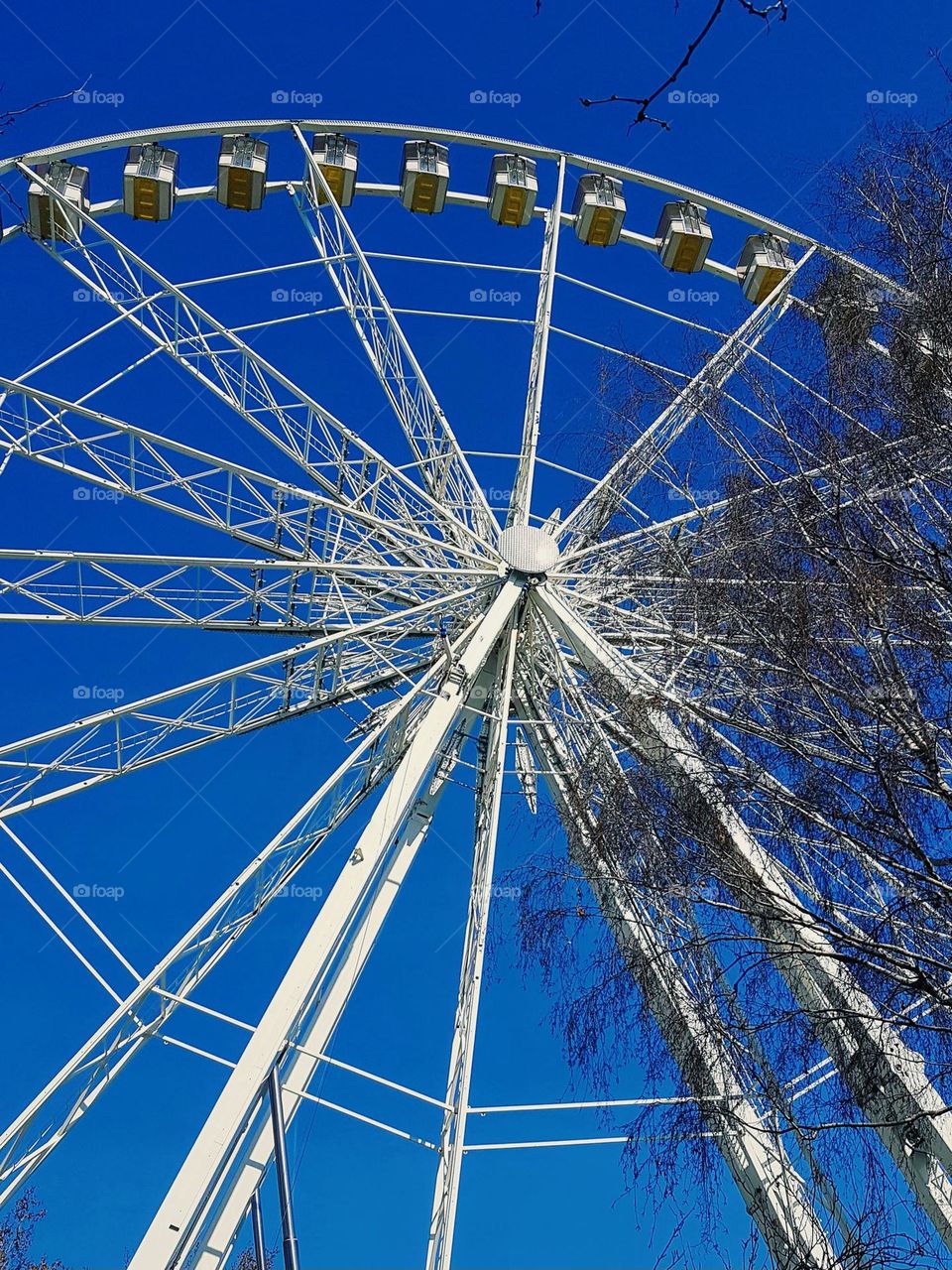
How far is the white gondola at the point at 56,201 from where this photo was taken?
14.6 metres

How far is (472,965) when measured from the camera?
1165cm

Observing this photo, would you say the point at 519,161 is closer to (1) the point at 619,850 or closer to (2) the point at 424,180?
(2) the point at 424,180

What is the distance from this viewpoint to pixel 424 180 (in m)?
17.9

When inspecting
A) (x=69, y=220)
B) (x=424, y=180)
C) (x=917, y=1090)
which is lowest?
(x=917, y=1090)

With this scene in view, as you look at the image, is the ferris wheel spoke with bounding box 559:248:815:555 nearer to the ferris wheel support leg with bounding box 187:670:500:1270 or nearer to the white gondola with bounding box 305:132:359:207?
the ferris wheel support leg with bounding box 187:670:500:1270

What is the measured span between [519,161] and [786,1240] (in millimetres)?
15079

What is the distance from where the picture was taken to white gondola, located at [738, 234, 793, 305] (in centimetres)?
1828

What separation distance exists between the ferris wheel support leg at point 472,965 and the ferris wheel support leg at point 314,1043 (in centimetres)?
41

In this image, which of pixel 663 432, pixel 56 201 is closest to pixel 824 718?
pixel 663 432

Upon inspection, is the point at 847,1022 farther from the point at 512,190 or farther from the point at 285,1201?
the point at 512,190

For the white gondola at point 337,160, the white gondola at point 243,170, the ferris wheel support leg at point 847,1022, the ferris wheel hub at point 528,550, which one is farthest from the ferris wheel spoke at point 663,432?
the white gondola at point 243,170

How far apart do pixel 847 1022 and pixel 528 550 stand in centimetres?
798

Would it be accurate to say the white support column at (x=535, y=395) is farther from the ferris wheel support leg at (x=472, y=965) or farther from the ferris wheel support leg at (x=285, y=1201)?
the ferris wheel support leg at (x=285, y=1201)

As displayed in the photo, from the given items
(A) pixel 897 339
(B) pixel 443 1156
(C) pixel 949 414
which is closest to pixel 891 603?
(C) pixel 949 414
